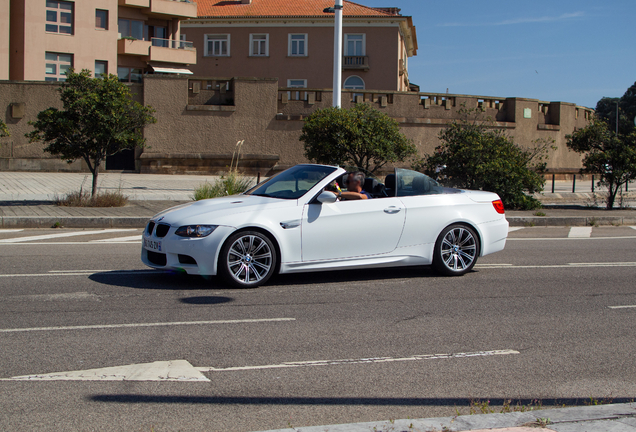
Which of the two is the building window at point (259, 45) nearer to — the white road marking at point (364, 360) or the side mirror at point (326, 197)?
the side mirror at point (326, 197)

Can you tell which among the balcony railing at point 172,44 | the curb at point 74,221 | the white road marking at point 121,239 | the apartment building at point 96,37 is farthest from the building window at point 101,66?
the white road marking at point 121,239

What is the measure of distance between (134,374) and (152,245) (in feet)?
10.5

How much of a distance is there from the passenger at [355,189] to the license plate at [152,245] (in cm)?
240

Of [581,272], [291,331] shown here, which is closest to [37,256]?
[291,331]

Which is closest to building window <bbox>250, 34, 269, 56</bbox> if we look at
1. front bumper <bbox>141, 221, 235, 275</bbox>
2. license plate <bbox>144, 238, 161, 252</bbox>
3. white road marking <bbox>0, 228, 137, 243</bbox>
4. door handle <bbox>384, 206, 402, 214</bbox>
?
white road marking <bbox>0, 228, 137, 243</bbox>

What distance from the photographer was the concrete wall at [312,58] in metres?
50.4

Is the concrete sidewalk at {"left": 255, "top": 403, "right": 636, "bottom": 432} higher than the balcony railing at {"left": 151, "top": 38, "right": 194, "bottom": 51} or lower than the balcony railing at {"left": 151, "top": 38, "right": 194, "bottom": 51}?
lower

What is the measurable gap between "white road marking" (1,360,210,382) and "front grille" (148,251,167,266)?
9.16 ft

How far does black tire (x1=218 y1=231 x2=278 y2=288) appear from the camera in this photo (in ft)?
24.7

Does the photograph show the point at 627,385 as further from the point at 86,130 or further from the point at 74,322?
the point at 86,130

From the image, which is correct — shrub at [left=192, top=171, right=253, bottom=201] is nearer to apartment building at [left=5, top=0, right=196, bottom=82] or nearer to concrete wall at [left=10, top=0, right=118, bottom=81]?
apartment building at [left=5, top=0, right=196, bottom=82]

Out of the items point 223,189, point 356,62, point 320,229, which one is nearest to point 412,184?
point 320,229

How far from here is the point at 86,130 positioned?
15.9 meters

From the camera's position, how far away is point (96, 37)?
139 ft
